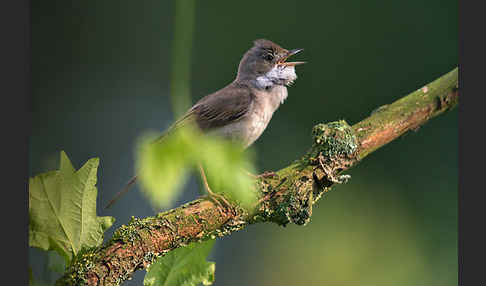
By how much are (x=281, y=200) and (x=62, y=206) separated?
0.49 m

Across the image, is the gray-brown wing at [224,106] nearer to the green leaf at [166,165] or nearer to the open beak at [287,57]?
the open beak at [287,57]

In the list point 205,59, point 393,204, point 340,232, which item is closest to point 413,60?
point 393,204

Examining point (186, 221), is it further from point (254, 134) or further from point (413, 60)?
point (413, 60)

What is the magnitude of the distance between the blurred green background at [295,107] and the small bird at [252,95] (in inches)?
1.4

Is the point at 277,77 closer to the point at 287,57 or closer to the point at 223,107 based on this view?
the point at 287,57

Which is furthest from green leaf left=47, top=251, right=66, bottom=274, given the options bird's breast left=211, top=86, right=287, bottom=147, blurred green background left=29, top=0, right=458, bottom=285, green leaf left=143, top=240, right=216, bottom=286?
bird's breast left=211, top=86, right=287, bottom=147

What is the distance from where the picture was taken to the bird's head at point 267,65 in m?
1.35

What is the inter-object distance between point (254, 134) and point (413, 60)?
26.4 inches

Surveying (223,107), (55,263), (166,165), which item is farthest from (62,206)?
(223,107)

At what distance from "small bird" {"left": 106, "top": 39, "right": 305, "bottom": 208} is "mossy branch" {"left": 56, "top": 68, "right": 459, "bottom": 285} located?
0.18 metres

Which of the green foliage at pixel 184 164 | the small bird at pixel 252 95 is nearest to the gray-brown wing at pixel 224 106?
the small bird at pixel 252 95

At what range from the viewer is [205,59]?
116 centimetres

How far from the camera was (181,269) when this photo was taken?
971 millimetres

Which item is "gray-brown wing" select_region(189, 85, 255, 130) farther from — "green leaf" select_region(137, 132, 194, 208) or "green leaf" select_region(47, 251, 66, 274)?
"green leaf" select_region(137, 132, 194, 208)
